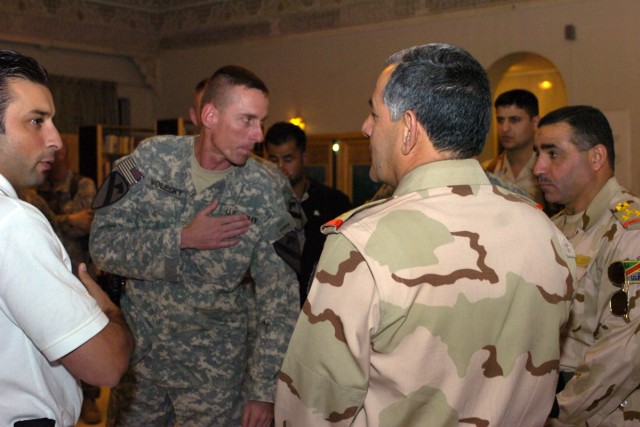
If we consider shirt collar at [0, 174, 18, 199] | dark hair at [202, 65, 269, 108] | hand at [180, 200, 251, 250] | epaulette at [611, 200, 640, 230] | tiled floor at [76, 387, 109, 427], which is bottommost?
tiled floor at [76, 387, 109, 427]

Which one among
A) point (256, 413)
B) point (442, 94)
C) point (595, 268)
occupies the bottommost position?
point (256, 413)

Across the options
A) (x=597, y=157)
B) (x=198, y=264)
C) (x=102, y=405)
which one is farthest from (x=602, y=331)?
(x=102, y=405)

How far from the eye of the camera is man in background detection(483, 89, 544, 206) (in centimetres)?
421

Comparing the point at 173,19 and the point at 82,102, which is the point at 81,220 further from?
the point at 173,19

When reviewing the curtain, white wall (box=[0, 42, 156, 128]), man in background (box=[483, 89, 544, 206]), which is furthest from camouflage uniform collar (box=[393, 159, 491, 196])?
the curtain

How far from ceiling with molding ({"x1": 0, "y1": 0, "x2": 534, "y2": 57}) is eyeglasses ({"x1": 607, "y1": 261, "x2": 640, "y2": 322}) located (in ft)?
22.4

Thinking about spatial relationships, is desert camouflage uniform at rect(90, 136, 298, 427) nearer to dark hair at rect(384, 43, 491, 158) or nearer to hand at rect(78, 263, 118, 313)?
hand at rect(78, 263, 118, 313)

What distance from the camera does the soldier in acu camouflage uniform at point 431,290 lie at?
138 cm

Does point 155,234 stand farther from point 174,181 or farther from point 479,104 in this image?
point 479,104

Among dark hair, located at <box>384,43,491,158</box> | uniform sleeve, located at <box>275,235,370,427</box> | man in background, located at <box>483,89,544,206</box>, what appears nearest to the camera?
uniform sleeve, located at <box>275,235,370,427</box>

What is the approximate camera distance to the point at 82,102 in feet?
36.6

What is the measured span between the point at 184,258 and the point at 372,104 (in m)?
1.33

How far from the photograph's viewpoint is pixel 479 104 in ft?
4.92

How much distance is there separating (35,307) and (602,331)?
5.54 feet
